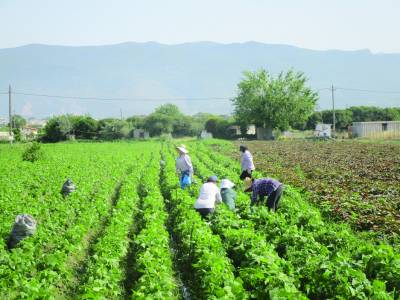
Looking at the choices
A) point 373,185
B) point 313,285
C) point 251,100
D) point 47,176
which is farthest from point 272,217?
point 251,100

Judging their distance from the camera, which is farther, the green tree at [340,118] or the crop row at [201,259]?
the green tree at [340,118]

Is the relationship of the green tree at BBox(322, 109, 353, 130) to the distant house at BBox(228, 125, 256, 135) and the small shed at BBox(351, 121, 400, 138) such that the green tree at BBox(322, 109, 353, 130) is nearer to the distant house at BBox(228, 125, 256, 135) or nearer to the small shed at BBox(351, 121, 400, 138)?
the distant house at BBox(228, 125, 256, 135)

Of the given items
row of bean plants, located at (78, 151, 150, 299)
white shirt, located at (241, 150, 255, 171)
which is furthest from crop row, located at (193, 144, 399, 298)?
white shirt, located at (241, 150, 255, 171)

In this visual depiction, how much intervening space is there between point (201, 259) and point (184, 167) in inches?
323

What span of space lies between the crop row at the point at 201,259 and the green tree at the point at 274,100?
49.5 meters

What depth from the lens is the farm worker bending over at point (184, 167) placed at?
1612 centimetres

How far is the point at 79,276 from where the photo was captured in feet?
30.1

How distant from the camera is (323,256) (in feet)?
24.8

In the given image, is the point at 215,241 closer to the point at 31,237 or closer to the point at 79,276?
the point at 79,276

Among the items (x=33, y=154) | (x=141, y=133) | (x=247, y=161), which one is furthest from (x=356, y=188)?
(x=141, y=133)

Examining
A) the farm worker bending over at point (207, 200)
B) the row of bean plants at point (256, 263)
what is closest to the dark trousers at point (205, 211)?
the farm worker bending over at point (207, 200)

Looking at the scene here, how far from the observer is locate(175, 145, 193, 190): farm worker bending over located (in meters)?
16.1

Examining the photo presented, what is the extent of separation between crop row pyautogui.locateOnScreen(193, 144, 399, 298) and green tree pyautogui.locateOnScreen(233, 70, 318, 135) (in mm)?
51591

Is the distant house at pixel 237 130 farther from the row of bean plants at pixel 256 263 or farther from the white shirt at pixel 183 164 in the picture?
the row of bean plants at pixel 256 263
